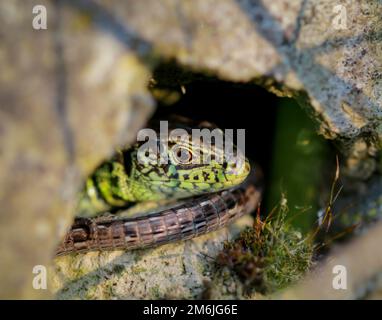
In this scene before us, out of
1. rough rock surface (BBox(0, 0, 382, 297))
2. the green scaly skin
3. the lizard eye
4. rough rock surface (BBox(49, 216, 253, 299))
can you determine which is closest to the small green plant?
rough rock surface (BBox(49, 216, 253, 299))

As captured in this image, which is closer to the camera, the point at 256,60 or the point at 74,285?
the point at 256,60

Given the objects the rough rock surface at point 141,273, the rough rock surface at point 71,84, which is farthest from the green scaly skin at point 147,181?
the rough rock surface at point 71,84

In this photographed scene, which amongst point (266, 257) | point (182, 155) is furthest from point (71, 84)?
point (266, 257)
